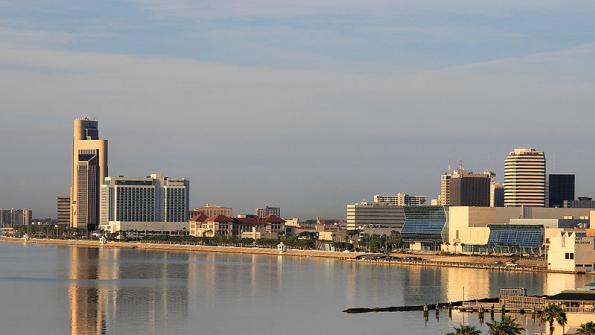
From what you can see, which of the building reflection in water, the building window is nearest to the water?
the building reflection in water

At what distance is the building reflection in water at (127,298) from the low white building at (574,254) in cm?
4718

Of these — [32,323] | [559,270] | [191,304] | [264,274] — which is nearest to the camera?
[32,323]

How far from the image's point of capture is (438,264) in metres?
180

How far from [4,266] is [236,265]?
3089 cm

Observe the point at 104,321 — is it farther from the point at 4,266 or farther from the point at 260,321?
the point at 4,266

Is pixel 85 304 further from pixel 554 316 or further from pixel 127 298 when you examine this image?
pixel 554 316

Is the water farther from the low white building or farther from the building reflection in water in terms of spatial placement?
the low white building

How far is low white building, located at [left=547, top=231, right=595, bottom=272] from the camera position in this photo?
158750 mm


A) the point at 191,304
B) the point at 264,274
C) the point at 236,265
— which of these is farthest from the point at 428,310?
the point at 236,265

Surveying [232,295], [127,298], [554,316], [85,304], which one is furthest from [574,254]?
[554,316]

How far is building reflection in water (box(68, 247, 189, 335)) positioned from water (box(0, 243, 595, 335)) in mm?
86

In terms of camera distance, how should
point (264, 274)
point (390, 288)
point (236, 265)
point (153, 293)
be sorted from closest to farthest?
point (153, 293) → point (390, 288) → point (264, 274) → point (236, 265)

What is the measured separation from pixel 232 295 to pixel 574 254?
61509mm

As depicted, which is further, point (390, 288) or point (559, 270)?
point (559, 270)
